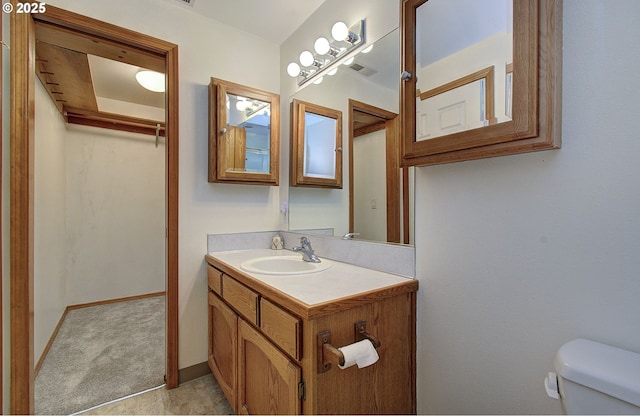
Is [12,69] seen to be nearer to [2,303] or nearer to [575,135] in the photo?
[2,303]

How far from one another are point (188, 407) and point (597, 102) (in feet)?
7.12

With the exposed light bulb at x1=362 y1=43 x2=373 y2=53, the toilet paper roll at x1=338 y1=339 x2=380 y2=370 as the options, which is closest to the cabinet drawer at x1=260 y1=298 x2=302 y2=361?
the toilet paper roll at x1=338 y1=339 x2=380 y2=370

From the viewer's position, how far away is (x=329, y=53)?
1.66 m

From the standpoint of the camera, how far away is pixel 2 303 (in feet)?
3.90

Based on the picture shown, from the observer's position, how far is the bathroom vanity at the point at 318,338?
87cm

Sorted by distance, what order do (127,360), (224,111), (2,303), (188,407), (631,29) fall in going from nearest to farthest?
(631,29)
(2,303)
(188,407)
(224,111)
(127,360)

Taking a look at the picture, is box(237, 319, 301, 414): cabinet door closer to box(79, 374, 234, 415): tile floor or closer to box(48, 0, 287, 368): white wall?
box(79, 374, 234, 415): tile floor

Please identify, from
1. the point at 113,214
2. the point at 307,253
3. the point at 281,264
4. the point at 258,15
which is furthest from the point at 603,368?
the point at 113,214

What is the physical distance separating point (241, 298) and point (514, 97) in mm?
1295

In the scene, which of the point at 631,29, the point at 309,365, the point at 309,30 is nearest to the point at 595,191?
the point at 631,29

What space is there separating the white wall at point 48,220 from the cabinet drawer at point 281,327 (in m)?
1.50

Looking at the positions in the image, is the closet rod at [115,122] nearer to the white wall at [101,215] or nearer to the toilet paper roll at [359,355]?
the white wall at [101,215]

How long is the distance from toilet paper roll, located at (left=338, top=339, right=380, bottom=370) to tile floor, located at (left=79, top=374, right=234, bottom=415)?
3.59ft

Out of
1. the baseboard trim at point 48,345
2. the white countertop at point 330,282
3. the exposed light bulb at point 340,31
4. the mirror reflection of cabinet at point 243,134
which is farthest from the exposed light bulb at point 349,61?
the baseboard trim at point 48,345
